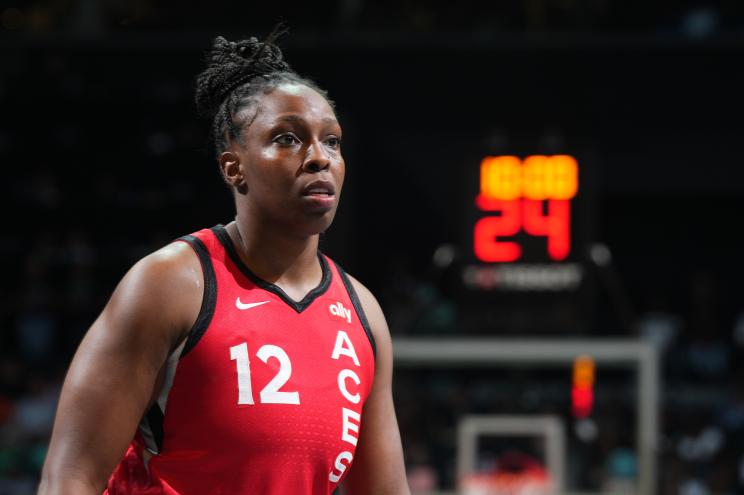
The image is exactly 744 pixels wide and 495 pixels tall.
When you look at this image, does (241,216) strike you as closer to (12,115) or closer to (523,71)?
(523,71)

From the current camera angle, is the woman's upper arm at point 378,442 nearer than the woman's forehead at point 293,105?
No

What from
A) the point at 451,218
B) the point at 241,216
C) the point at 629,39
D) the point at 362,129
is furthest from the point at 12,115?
the point at 241,216

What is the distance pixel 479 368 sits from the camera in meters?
11.7

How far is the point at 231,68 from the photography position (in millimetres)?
2311

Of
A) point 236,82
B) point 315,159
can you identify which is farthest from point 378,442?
point 236,82

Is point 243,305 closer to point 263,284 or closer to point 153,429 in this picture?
point 263,284

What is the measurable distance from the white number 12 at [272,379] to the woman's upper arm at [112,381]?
0.12m

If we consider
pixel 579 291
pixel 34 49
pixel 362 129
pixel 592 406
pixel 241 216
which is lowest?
pixel 592 406

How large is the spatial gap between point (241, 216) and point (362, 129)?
9.83 m

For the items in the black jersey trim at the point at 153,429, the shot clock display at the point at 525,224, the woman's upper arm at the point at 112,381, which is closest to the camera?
the woman's upper arm at the point at 112,381

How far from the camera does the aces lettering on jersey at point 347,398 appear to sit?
2.26 m

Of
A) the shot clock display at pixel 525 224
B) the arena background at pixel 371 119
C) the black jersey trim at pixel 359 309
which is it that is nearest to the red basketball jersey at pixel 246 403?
the black jersey trim at pixel 359 309

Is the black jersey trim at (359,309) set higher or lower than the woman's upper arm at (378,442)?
higher

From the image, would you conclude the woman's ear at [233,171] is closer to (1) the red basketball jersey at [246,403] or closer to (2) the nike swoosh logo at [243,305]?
(1) the red basketball jersey at [246,403]
